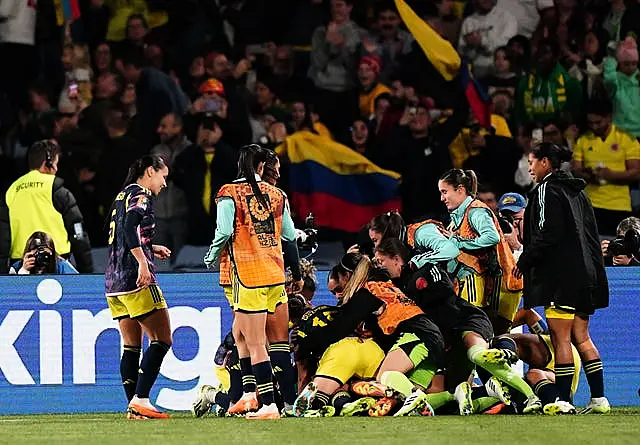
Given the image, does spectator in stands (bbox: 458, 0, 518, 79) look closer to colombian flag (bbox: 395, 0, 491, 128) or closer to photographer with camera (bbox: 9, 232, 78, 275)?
colombian flag (bbox: 395, 0, 491, 128)

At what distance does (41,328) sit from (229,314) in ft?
5.08

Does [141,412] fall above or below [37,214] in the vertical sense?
below

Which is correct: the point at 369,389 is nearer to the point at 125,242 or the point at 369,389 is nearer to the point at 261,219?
the point at 261,219

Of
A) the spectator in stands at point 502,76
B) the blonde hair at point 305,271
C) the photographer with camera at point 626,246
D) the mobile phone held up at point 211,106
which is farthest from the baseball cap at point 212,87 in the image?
the photographer with camera at point 626,246

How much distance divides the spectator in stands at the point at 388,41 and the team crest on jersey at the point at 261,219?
758 centimetres

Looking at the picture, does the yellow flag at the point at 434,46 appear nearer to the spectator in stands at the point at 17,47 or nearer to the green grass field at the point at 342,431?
the spectator in stands at the point at 17,47

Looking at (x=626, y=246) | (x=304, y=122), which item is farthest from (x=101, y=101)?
(x=626, y=246)

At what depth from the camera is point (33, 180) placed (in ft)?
48.9

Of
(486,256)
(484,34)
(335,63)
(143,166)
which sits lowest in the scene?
(486,256)

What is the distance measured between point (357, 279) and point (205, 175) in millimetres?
5274

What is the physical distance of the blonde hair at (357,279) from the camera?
11961mm

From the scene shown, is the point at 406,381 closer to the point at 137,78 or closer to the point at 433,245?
the point at 433,245

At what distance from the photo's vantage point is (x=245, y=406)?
1164 cm

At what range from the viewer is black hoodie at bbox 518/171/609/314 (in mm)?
11609
